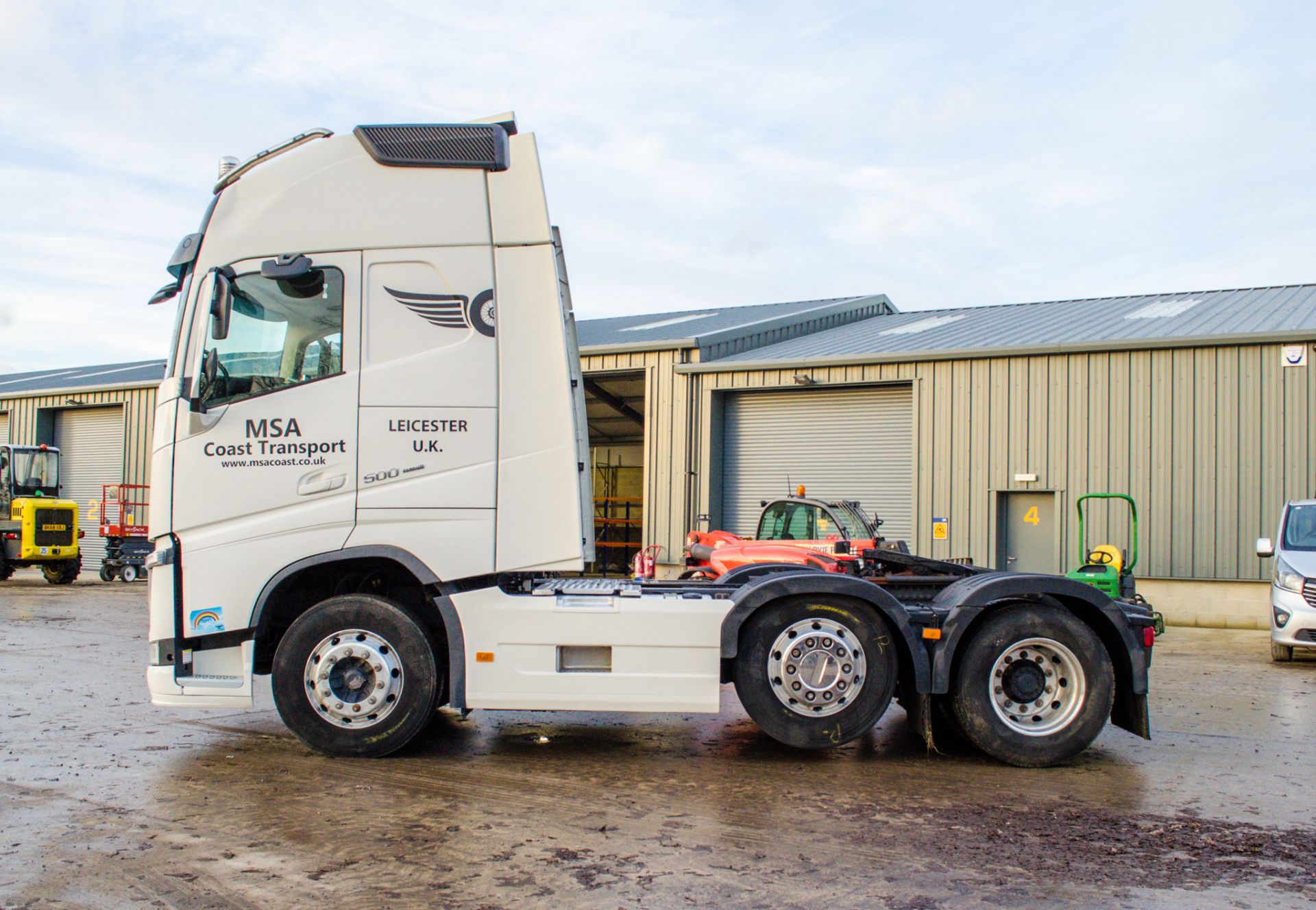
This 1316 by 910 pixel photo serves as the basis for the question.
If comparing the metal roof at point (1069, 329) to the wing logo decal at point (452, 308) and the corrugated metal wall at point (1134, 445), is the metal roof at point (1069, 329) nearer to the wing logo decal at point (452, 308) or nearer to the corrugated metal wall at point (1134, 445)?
the corrugated metal wall at point (1134, 445)

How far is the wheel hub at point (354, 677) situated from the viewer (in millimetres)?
6398

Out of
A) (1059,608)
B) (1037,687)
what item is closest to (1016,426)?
(1059,608)

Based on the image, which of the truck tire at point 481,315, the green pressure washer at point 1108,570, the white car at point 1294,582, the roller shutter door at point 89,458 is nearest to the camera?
the truck tire at point 481,315

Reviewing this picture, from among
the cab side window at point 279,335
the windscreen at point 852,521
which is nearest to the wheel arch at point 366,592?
the cab side window at point 279,335

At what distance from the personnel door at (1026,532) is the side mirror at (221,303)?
15.3 metres

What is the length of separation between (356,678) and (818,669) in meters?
2.74

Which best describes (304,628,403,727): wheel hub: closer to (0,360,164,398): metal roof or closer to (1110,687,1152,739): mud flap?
(1110,687,1152,739): mud flap

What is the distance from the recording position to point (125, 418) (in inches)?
1190

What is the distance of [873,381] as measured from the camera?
20562 mm

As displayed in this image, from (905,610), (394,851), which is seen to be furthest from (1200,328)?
(394,851)

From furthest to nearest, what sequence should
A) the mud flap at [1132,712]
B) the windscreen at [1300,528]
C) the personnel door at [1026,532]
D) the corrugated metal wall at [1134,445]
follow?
the personnel door at [1026,532], the corrugated metal wall at [1134,445], the windscreen at [1300,528], the mud flap at [1132,712]

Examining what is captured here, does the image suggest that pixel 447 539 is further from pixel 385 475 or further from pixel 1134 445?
pixel 1134 445

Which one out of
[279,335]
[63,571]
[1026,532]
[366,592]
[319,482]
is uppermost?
[279,335]

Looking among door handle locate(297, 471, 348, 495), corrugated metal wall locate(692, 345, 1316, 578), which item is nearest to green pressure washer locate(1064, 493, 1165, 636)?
corrugated metal wall locate(692, 345, 1316, 578)
